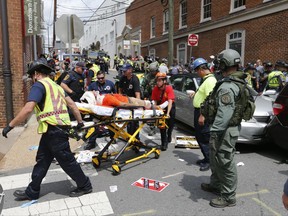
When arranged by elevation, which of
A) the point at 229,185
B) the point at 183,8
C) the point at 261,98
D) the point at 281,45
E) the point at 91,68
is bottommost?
the point at 229,185

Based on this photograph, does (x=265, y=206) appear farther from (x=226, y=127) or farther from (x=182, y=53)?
(x=182, y=53)

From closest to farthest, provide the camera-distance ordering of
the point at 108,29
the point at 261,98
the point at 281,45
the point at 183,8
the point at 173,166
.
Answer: the point at 173,166 < the point at 261,98 < the point at 281,45 < the point at 183,8 < the point at 108,29

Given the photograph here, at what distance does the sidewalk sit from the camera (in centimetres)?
566

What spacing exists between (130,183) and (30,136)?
401 centimetres

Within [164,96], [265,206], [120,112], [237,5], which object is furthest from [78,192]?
[237,5]

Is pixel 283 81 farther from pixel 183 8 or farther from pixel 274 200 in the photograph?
pixel 183 8

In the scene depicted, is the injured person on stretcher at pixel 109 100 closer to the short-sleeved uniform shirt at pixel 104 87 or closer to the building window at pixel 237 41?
the short-sleeved uniform shirt at pixel 104 87

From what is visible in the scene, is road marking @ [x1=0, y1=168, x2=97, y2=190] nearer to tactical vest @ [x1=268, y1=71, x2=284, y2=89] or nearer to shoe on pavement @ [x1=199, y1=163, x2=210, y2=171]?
shoe on pavement @ [x1=199, y1=163, x2=210, y2=171]

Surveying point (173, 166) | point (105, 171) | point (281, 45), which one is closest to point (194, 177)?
point (173, 166)

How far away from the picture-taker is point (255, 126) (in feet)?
19.2

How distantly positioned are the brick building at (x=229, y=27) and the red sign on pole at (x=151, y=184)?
34.5 feet

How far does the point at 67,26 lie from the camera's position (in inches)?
347

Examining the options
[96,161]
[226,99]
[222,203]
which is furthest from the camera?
[96,161]

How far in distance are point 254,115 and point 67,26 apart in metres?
5.95
